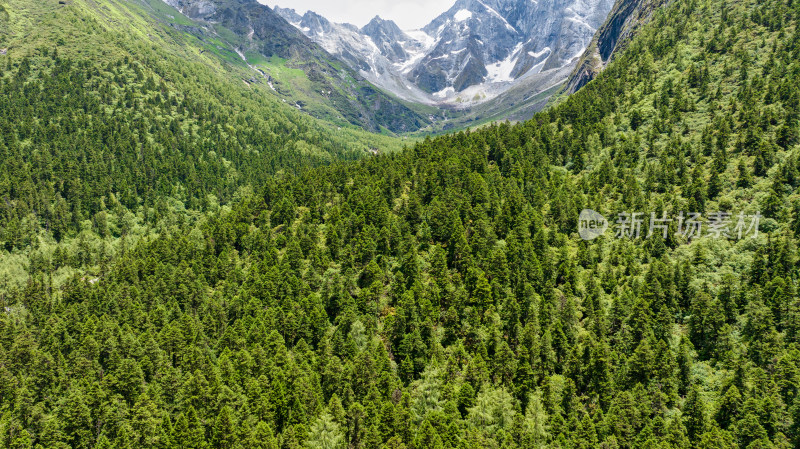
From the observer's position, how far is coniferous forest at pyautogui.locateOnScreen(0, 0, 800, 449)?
84.1 meters

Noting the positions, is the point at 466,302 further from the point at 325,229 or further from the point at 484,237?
the point at 325,229

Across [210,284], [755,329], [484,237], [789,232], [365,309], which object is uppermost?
[789,232]

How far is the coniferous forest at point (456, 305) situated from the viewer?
84.1 m

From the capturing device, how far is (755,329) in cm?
9444

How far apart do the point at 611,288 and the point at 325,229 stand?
78478 mm

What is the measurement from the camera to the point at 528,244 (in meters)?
120

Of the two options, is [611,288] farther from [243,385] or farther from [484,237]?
[243,385]

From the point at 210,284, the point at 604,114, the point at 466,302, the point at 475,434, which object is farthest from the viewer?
the point at 604,114

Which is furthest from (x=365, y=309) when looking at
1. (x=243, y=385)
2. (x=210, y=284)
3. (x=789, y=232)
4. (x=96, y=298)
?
(x=789, y=232)

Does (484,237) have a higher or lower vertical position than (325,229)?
higher

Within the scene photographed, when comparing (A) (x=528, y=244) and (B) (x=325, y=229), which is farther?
(B) (x=325, y=229)

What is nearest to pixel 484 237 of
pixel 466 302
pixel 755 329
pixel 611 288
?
pixel 466 302

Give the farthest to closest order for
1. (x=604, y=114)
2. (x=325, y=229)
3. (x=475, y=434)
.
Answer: (x=604, y=114) → (x=325, y=229) → (x=475, y=434)

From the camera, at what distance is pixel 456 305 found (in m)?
106
